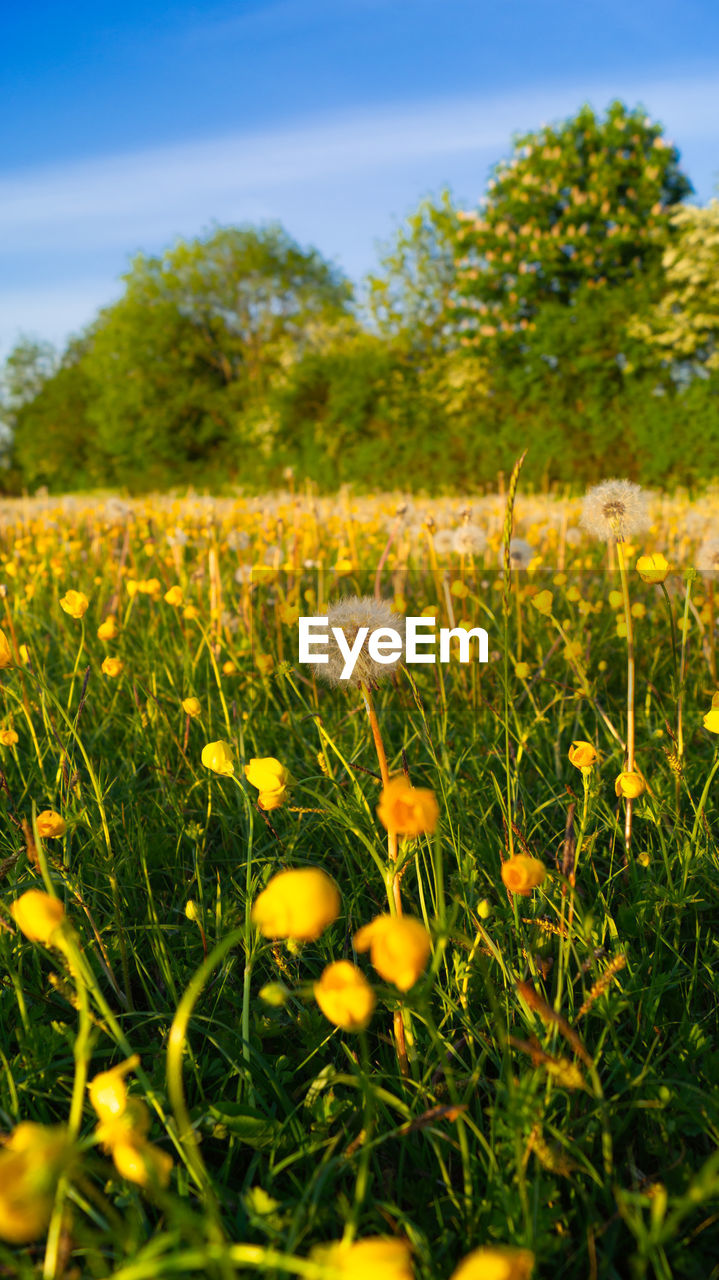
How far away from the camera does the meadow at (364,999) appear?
61 centimetres

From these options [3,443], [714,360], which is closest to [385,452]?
[714,360]

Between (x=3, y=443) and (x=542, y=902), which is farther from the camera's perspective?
(x=3, y=443)

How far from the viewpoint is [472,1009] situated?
1.14 meters

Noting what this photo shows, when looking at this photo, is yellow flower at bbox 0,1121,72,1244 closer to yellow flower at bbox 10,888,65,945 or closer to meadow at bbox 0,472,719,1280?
meadow at bbox 0,472,719,1280

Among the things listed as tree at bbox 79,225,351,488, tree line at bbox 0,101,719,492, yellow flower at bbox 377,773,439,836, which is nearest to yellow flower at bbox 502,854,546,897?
yellow flower at bbox 377,773,439,836

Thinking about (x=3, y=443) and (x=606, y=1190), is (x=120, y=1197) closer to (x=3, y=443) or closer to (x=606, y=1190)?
(x=606, y=1190)

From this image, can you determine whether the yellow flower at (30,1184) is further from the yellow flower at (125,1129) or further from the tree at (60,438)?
the tree at (60,438)

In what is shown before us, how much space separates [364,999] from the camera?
1.90 feet

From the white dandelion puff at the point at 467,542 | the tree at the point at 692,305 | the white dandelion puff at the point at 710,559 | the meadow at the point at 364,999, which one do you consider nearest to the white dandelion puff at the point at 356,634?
the meadow at the point at 364,999

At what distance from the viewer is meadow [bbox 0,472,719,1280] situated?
0.61 meters

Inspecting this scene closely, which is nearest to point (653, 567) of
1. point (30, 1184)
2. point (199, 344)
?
point (30, 1184)

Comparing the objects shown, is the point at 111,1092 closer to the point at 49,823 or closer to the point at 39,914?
the point at 39,914

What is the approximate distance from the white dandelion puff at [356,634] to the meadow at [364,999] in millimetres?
34

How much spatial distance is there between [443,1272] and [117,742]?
1.52 metres
